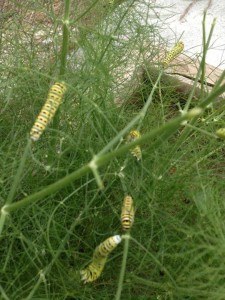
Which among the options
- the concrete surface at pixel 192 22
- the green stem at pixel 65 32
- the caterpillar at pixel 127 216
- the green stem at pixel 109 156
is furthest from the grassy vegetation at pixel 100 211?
the concrete surface at pixel 192 22

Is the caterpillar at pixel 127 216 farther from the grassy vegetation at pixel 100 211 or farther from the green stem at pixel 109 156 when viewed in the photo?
the green stem at pixel 109 156

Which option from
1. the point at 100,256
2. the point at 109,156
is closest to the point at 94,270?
the point at 100,256

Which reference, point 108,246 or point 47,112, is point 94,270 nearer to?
point 108,246

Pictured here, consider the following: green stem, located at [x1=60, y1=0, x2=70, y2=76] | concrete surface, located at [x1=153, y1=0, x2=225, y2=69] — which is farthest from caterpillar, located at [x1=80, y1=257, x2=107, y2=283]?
concrete surface, located at [x1=153, y1=0, x2=225, y2=69]

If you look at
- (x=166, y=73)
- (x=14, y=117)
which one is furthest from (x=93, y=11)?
(x=14, y=117)

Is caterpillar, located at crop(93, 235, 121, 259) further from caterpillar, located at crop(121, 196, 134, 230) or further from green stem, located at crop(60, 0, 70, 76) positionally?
green stem, located at crop(60, 0, 70, 76)

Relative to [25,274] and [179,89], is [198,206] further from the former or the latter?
[179,89]
